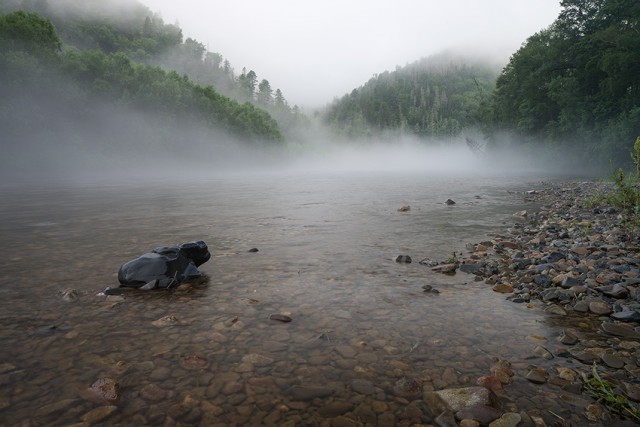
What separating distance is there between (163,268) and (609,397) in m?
5.88

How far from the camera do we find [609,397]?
3066mm

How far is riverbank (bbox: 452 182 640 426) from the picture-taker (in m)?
3.33

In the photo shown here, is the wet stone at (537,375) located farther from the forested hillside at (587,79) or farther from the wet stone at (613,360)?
the forested hillside at (587,79)

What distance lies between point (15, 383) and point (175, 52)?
198 m

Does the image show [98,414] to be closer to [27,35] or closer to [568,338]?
[568,338]

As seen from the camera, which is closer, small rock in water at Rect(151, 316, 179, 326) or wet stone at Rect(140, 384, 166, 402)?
wet stone at Rect(140, 384, 166, 402)

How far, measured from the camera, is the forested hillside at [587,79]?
115ft

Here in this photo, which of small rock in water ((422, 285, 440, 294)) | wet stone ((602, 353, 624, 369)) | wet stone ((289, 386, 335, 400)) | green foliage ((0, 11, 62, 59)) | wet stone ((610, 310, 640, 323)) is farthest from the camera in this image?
green foliage ((0, 11, 62, 59))

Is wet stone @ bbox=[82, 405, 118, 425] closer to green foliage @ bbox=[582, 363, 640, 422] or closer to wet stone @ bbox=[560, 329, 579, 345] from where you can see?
green foliage @ bbox=[582, 363, 640, 422]

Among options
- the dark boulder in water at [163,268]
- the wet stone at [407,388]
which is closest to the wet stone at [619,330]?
the wet stone at [407,388]

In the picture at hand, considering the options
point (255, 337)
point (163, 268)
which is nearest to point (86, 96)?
point (163, 268)

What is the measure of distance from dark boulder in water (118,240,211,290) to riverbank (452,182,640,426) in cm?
491

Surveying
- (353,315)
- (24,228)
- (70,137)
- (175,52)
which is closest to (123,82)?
(70,137)

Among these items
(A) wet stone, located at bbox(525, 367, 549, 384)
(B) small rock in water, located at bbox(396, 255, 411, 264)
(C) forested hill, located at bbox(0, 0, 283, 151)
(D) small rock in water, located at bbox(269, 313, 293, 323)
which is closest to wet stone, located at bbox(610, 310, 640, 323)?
(A) wet stone, located at bbox(525, 367, 549, 384)
